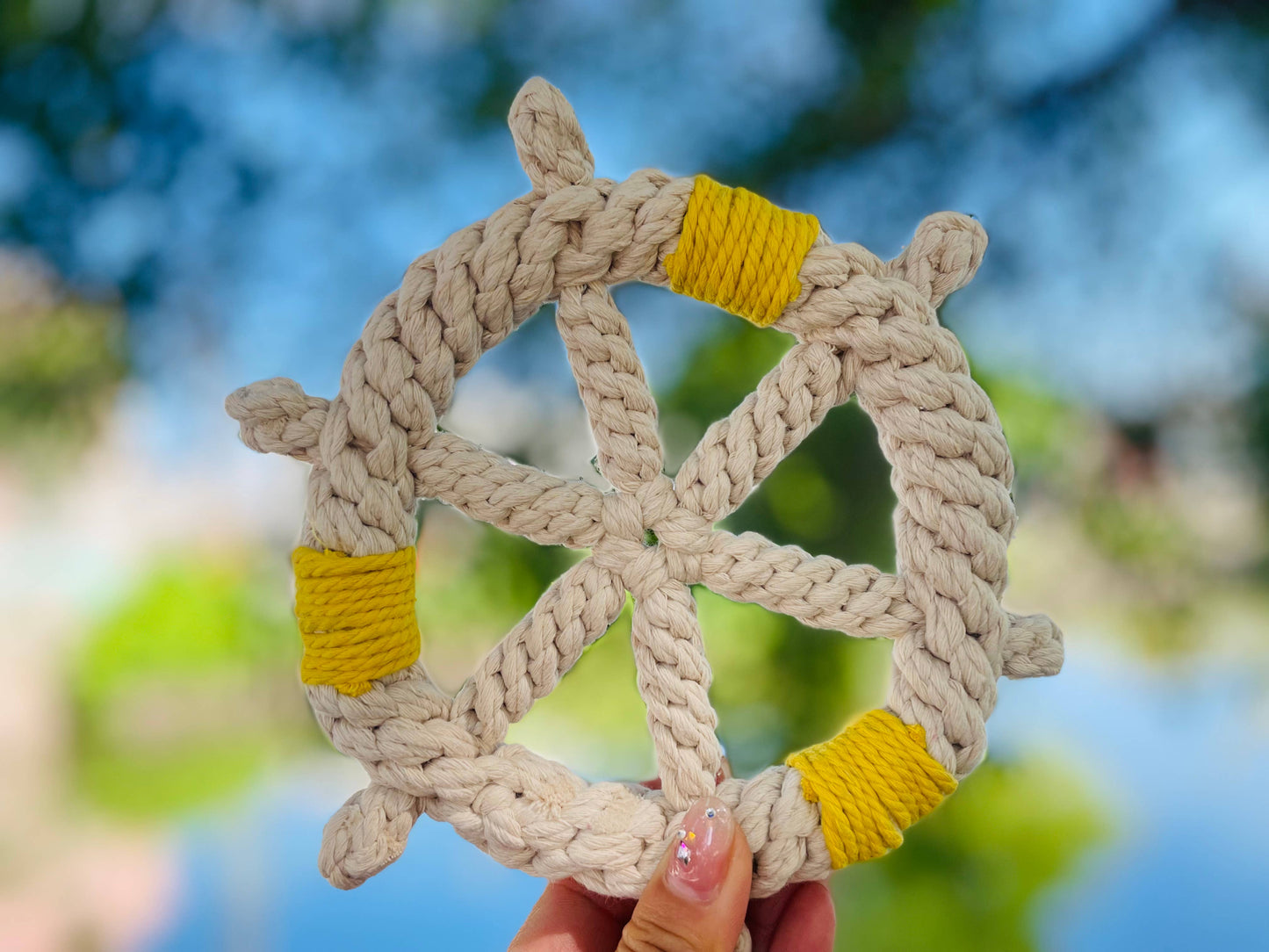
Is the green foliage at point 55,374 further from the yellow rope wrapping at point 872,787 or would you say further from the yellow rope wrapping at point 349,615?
the yellow rope wrapping at point 872,787

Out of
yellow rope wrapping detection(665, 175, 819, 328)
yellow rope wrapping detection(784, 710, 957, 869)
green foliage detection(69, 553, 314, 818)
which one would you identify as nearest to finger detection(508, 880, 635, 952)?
yellow rope wrapping detection(784, 710, 957, 869)

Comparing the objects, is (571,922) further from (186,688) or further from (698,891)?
(186,688)

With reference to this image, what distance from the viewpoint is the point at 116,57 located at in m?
1.21

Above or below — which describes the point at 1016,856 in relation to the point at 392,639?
above

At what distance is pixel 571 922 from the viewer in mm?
→ 713

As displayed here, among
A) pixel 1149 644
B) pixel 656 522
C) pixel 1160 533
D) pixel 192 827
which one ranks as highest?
pixel 1160 533

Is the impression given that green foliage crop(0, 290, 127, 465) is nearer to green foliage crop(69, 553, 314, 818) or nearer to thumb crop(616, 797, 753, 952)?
green foliage crop(69, 553, 314, 818)

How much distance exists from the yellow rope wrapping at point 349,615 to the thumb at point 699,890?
0.22 metres

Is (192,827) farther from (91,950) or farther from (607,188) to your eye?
(607,188)

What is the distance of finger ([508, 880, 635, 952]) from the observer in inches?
27.5

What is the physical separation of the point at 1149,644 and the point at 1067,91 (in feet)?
2.55

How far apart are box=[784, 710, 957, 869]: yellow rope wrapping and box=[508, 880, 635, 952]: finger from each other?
247 millimetres

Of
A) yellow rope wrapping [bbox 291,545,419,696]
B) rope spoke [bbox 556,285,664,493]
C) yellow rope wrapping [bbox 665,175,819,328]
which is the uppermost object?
yellow rope wrapping [bbox 665,175,819,328]

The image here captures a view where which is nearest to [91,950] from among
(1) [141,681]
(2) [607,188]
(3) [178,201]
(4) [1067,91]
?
(1) [141,681]
